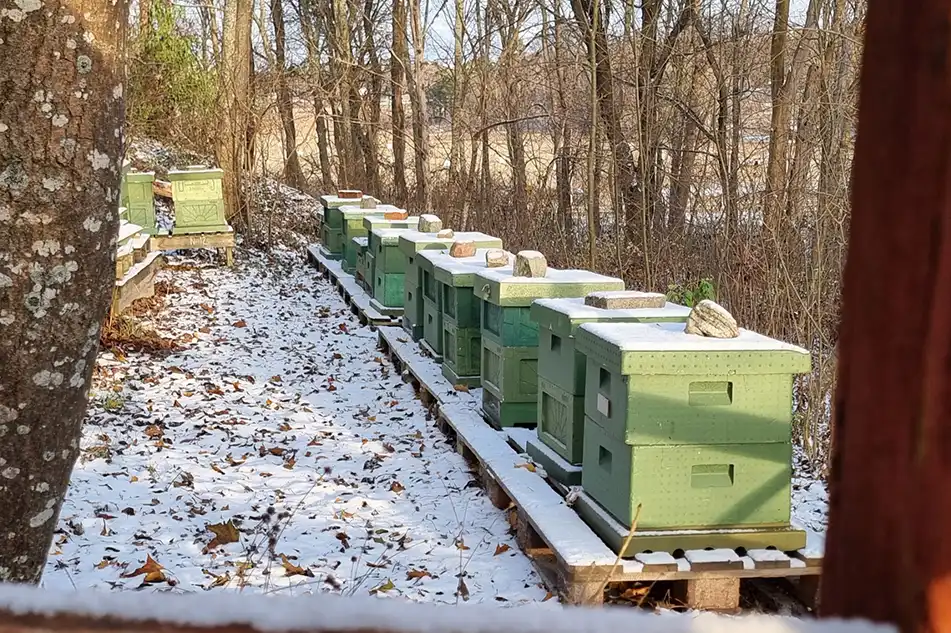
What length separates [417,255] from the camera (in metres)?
7.30

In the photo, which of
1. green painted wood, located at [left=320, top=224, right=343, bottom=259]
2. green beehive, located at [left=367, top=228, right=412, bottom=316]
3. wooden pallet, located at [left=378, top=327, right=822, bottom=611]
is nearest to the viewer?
→ wooden pallet, located at [left=378, top=327, right=822, bottom=611]

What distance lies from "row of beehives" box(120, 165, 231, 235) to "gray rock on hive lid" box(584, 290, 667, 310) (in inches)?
324

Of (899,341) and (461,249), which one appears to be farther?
(461,249)

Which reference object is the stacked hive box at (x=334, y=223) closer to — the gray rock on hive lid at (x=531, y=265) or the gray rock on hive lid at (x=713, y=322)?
the gray rock on hive lid at (x=531, y=265)

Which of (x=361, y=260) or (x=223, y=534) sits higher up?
(x=361, y=260)

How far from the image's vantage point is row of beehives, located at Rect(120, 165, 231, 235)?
1125 cm

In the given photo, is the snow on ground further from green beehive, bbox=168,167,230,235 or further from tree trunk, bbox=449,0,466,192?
tree trunk, bbox=449,0,466,192

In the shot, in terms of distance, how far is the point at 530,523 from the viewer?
413 centimetres

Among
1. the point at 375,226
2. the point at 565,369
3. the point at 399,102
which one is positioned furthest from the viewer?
the point at 399,102

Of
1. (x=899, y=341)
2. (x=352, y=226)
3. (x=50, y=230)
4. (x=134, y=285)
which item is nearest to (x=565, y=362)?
(x=50, y=230)

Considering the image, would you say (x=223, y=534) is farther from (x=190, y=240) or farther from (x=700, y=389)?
(x=190, y=240)

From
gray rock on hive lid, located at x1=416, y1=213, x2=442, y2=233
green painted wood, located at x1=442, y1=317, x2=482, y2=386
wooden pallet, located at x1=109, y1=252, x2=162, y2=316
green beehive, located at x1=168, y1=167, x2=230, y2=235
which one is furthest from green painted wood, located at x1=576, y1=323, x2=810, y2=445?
green beehive, located at x1=168, y1=167, x2=230, y2=235

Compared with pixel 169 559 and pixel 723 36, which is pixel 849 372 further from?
pixel 723 36

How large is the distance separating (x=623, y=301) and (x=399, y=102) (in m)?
13.5
